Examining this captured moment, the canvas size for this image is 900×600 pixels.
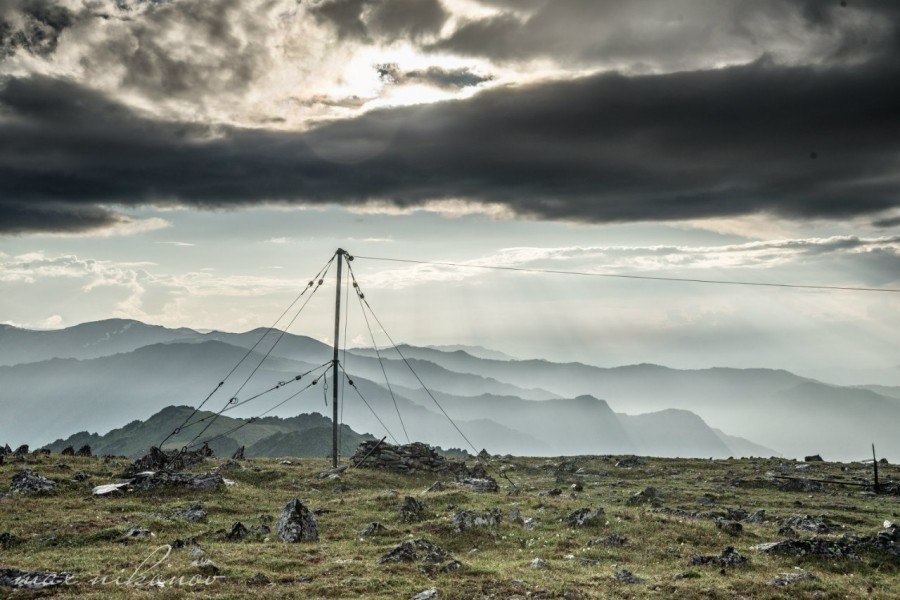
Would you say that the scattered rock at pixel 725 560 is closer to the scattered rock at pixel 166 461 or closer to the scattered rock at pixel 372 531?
the scattered rock at pixel 372 531

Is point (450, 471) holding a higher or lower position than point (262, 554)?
lower

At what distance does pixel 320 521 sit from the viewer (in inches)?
1268

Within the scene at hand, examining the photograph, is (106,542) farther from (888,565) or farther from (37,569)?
(888,565)

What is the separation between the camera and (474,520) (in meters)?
30.1

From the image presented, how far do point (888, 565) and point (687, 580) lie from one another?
9490 mm

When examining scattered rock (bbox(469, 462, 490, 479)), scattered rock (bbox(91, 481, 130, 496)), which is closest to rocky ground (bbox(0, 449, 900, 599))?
scattered rock (bbox(91, 481, 130, 496))

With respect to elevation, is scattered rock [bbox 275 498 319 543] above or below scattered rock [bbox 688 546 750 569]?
above

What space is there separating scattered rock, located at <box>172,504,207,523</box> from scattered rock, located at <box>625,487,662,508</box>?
29.3 metres

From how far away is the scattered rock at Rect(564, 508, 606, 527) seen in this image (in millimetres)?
32031

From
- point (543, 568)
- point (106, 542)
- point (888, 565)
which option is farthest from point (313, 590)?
point (888, 565)

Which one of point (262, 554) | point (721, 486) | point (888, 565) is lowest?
point (721, 486)

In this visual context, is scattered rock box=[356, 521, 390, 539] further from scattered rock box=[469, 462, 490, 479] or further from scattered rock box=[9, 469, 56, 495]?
scattered rock box=[469, 462, 490, 479]

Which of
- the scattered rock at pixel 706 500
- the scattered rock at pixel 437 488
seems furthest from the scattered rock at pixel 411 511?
the scattered rock at pixel 706 500

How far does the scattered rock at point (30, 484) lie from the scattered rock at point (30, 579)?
62.9 ft
